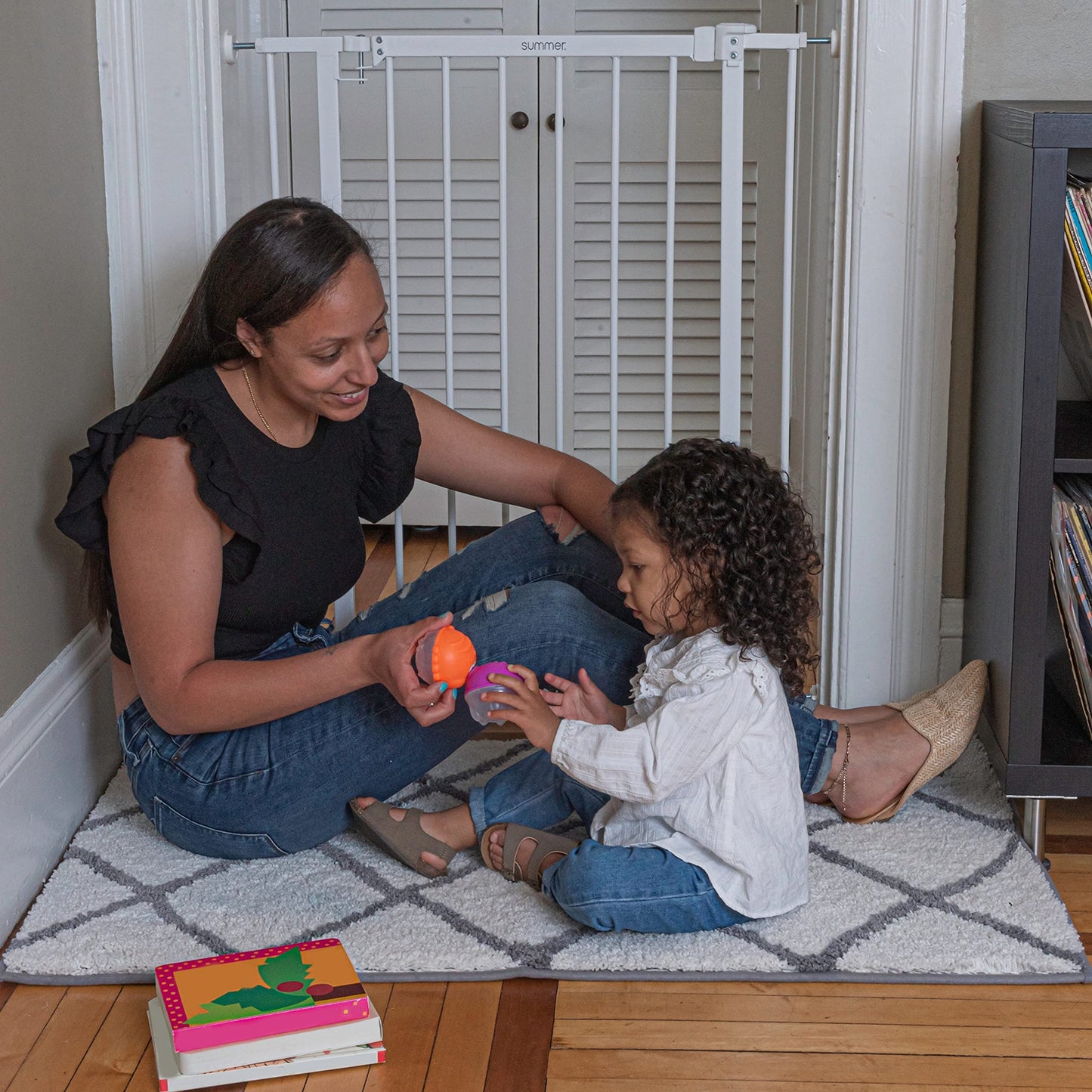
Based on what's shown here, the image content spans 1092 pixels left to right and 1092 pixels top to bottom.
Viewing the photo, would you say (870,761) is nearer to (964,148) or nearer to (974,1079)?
(974,1079)

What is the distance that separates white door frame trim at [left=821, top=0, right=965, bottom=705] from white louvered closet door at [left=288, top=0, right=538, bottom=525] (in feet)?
3.90

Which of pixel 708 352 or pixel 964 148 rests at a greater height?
pixel 964 148

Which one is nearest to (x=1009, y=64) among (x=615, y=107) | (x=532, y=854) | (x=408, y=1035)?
(x=615, y=107)

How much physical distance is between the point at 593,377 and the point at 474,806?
1.68 m

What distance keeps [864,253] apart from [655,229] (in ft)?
4.17

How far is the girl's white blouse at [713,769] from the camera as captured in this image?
1.31m

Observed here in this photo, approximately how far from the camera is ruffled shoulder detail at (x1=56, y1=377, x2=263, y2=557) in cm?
136

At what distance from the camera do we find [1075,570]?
1.52m

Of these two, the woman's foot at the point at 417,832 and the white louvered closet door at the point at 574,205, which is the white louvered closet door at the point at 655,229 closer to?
the white louvered closet door at the point at 574,205

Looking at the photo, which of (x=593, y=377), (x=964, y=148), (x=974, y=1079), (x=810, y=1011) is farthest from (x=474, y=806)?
(x=593, y=377)

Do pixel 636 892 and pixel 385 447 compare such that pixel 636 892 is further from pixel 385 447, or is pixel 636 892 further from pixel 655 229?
pixel 655 229

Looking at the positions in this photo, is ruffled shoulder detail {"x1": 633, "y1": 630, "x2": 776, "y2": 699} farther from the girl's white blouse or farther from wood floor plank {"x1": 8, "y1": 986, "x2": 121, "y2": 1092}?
wood floor plank {"x1": 8, "y1": 986, "x2": 121, "y2": 1092}

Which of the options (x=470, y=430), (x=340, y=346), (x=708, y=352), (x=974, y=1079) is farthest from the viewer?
(x=708, y=352)

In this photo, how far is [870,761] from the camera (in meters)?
1.62
